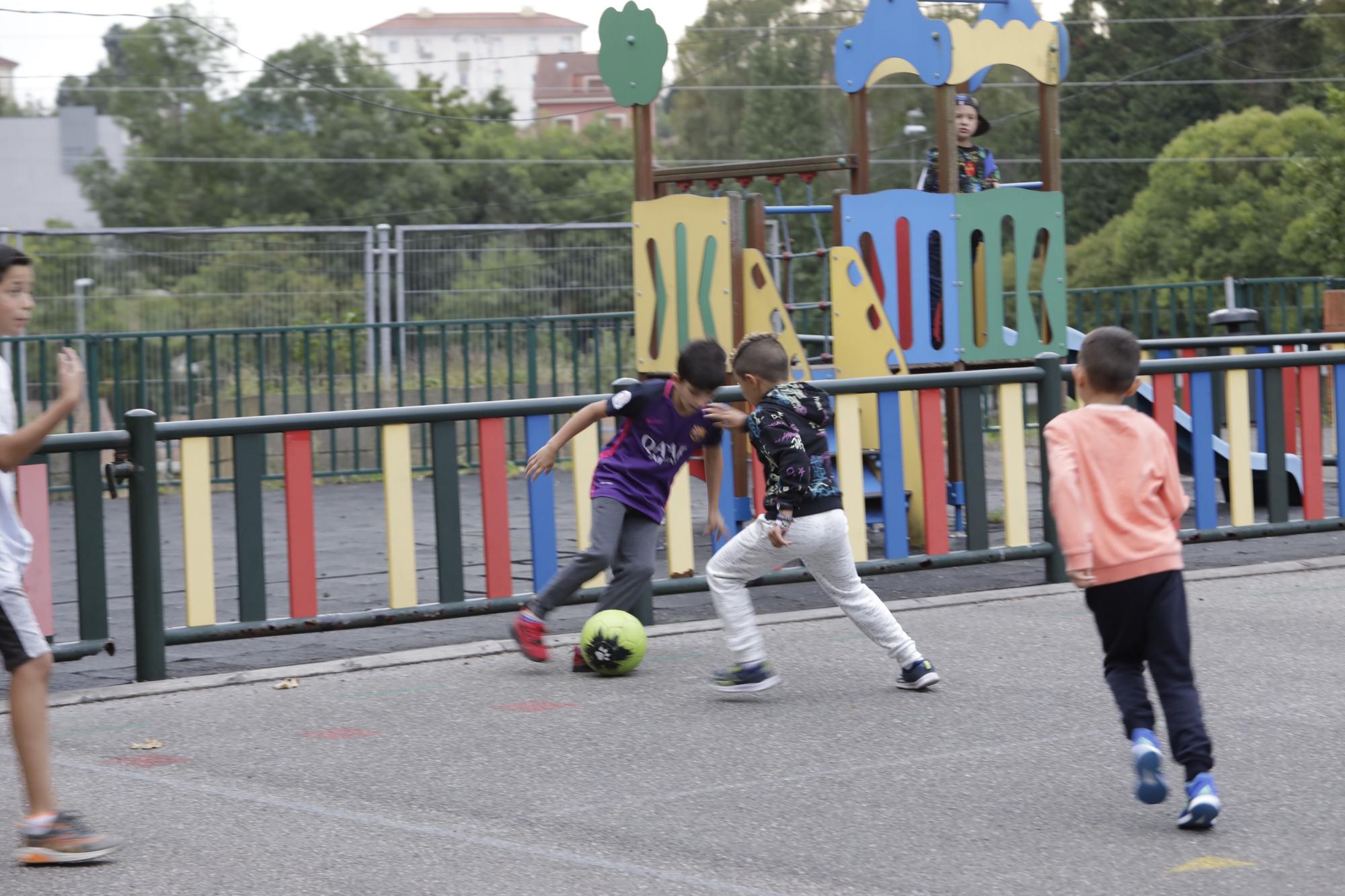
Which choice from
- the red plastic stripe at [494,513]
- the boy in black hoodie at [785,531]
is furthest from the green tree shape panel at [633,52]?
the boy in black hoodie at [785,531]

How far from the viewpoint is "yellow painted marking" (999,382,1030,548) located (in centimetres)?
834

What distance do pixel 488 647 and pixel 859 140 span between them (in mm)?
4010

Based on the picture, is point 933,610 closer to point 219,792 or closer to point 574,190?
point 219,792

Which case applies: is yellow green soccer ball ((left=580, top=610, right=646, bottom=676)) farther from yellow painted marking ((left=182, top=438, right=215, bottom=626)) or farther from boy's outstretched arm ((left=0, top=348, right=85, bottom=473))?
boy's outstretched arm ((left=0, top=348, right=85, bottom=473))

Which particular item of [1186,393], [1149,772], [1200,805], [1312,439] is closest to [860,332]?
[1186,393]

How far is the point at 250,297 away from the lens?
18656 millimetres

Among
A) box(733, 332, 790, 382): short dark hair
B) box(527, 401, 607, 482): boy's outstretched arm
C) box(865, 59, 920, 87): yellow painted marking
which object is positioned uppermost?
box(865, 59, 920, 87): yellow painted marking

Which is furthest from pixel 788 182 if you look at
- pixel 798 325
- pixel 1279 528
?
pixel 1279 528

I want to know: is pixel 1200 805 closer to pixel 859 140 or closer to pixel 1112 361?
pixel 1112 361

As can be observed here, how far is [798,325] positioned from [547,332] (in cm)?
367

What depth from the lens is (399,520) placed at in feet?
23.4

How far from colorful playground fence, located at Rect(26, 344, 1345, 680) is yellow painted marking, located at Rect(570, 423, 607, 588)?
0.01m

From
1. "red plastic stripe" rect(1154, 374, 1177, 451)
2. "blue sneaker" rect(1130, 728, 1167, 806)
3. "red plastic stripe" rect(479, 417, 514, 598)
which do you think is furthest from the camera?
"red plastic stripe" rect(1154, 374, 1177, 451)

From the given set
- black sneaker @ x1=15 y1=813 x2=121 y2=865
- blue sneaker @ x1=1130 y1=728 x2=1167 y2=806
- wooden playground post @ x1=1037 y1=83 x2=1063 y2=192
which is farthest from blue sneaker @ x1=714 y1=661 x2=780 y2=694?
wooden playground post @ x1=1037 y1=83 x2=1063 y2=192
